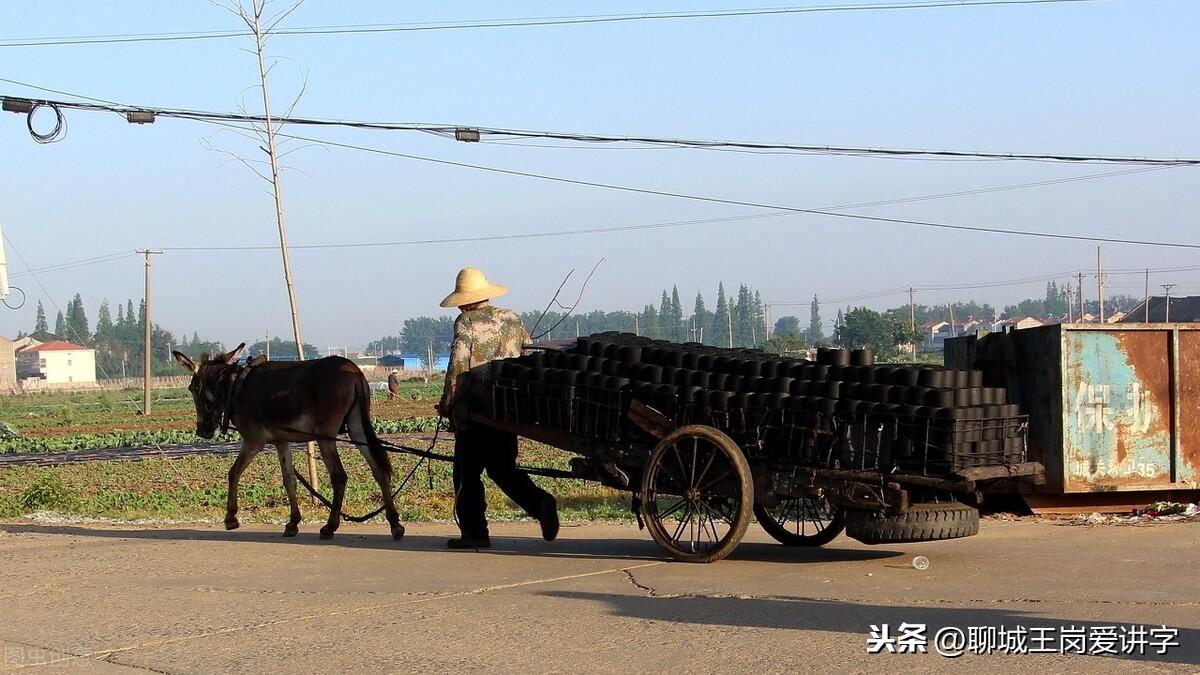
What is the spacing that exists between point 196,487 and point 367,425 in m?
14.6

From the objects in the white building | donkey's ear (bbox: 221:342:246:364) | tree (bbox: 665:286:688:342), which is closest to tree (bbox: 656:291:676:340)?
tree (bbox: 665:286:688:342)

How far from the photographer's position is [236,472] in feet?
43.5

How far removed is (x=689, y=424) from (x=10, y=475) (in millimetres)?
24619

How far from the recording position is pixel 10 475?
29.8m

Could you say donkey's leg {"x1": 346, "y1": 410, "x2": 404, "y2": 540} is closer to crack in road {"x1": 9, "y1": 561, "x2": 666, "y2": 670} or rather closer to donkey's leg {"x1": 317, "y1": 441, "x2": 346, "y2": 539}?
donkey's leg {"x1": 317, "y1": 441, "x2": 346, "y2": 539}

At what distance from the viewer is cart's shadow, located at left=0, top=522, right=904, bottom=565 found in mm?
10516

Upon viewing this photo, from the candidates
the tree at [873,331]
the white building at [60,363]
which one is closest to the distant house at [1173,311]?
the tree at [873,331]

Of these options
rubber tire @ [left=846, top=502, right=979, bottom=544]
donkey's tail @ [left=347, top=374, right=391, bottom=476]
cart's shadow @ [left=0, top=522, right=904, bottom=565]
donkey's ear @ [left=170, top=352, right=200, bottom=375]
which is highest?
donkey's ear @ [left=170, top=352, right=200, bottom=375]

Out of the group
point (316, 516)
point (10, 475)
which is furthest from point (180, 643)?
point (10, 475)

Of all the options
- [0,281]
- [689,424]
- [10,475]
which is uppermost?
[0,281]

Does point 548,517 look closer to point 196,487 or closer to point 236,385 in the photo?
point 236,385

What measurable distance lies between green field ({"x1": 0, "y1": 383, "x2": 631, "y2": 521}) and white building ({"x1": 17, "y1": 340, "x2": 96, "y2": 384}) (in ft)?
343

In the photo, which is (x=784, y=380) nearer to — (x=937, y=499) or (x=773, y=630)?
(x=937, y=499)

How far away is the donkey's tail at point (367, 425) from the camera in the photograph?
1252 centimetres
